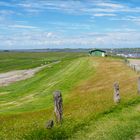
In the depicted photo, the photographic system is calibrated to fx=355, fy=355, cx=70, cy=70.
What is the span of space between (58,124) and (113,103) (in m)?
7.18

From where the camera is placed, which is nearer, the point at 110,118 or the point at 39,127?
the point at 39,127

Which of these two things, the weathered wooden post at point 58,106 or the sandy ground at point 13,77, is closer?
the weathered wooden post at point 58,106

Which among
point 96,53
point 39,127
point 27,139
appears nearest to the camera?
point 27,139

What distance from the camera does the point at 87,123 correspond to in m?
18.9

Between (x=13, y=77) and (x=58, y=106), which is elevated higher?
(x=58, y=106)

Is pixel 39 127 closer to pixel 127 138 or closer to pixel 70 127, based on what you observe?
pixel 70 127

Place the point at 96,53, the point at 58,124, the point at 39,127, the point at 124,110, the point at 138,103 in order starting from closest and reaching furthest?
the point at 39,127
the point at 58,124
the point at 124,110
the point at 138,103
the point at 96,53

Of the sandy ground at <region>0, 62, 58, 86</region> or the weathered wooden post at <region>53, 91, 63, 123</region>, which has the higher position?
the weathered wooden post at <region>53, 91, 63, 123</region>

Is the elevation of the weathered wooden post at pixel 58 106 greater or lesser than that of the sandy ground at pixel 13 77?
greater

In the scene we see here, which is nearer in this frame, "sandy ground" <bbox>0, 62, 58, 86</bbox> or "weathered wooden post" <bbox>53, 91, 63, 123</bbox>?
"weathered wooden post" <bbox>53, 91, 63, 123</bbox>

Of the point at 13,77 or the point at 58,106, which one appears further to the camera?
the point at 13,77

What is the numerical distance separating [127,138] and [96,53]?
142822 millimetres

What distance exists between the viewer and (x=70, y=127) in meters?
17.8

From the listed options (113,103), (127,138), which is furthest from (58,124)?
(113,103)
